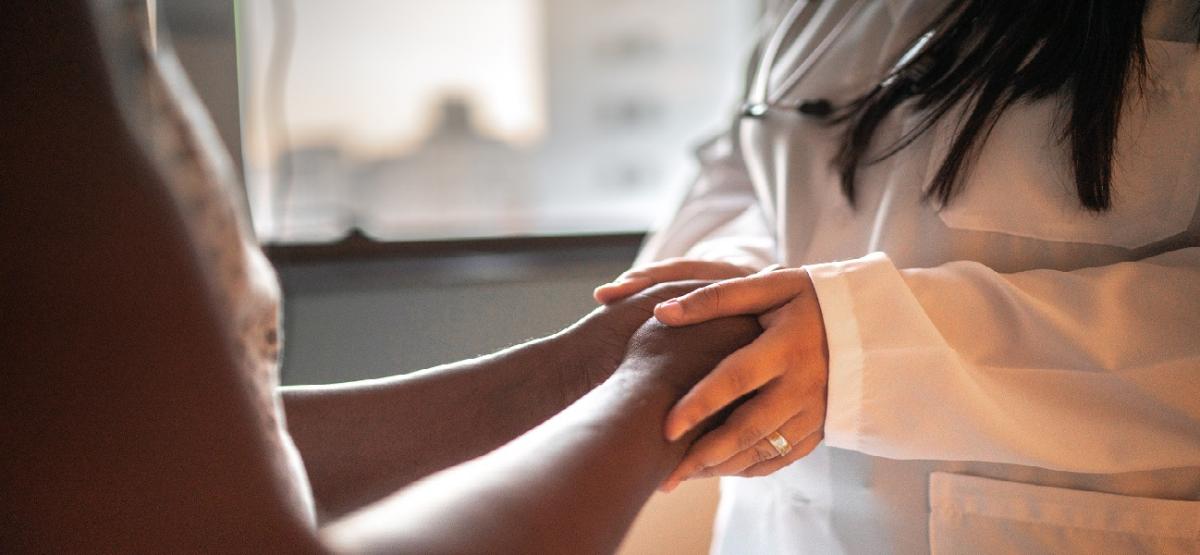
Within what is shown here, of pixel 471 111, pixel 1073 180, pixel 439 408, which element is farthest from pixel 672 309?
pixel 471 111

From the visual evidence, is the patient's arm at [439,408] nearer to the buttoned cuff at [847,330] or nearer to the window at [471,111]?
the buttoned cuff at [847,330]

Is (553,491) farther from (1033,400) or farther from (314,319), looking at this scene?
(314,319)

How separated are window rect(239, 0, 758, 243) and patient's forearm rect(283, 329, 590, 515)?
65 cm

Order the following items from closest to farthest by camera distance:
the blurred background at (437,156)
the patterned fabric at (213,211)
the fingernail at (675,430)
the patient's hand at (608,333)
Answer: the patterned fabric at (213,211) → the fingernail at (675,430) → the patient's hand at (608,333) → the blurred background at (437,156)

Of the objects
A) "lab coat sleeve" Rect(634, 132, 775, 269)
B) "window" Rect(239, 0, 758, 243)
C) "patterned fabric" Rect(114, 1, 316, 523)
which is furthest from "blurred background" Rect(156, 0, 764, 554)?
"patterned fabric" Rect(114, 1, 316, 523)

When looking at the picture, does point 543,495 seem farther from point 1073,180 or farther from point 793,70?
point 793,70

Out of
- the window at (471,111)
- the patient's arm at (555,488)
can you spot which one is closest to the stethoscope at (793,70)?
the patient's arm at (555,488)

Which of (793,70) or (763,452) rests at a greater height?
(793,70)

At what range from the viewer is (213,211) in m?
0.24

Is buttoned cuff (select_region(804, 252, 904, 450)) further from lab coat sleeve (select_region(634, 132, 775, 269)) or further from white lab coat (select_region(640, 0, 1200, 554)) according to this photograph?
lab coat sleeve (select_region(634, 132, 775, 269))

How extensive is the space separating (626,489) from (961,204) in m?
0.38

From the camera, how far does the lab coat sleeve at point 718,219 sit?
801 millimetres

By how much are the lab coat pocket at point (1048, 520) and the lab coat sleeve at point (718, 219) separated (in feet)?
0.92

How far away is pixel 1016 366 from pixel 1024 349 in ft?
0.05
